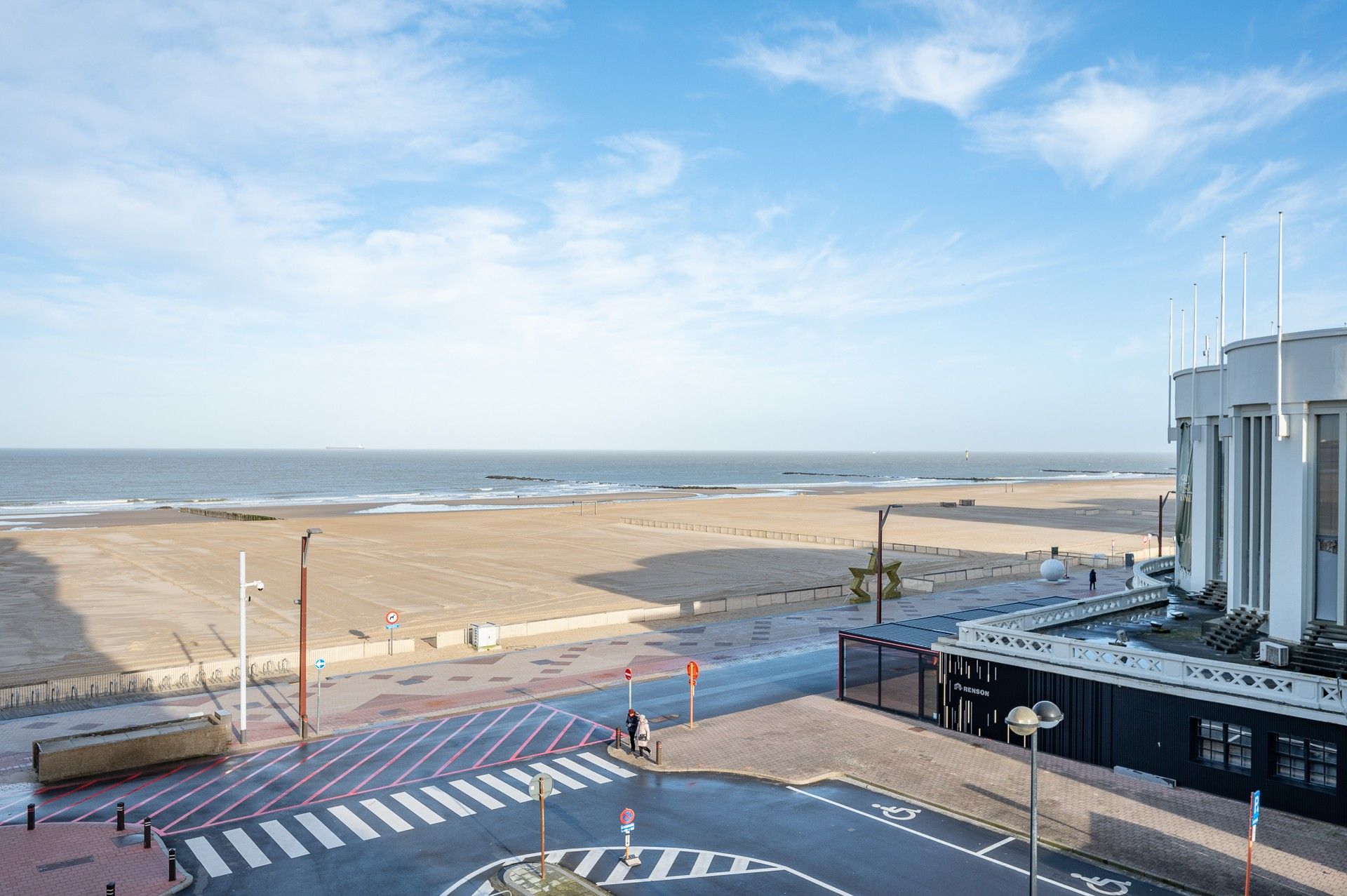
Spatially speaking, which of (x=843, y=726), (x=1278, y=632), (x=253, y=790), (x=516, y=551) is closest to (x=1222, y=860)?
(x=1278, y=632)

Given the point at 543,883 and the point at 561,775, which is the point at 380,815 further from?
the point at 543,883

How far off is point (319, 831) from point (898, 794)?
14.6 meters

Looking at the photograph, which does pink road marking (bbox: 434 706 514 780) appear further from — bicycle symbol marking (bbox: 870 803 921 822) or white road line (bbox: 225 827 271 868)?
bicycle symbol marking (bbox: 870 803 921 822)

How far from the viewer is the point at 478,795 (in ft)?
78.0

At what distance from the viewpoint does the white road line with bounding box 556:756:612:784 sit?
24.9 m

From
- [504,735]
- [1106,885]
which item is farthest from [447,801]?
[1106,885]

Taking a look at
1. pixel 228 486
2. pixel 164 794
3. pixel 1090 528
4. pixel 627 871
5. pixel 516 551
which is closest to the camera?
pixel 627 871


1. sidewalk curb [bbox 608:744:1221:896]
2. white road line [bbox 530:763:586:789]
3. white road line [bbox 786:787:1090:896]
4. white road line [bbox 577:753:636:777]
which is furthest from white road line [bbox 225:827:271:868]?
white road line [bbox 786:787:1090:896]

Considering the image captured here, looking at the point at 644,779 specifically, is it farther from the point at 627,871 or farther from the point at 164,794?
the point at 164,794

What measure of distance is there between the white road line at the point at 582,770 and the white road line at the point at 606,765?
38 centimetres

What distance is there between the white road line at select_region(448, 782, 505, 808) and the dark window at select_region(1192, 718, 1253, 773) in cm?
1814

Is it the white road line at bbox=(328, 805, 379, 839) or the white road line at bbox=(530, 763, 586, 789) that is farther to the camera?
the white road line at bbox=(530, 763, 586, 789)

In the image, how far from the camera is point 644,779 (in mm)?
24969

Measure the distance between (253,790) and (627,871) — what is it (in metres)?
11.5
